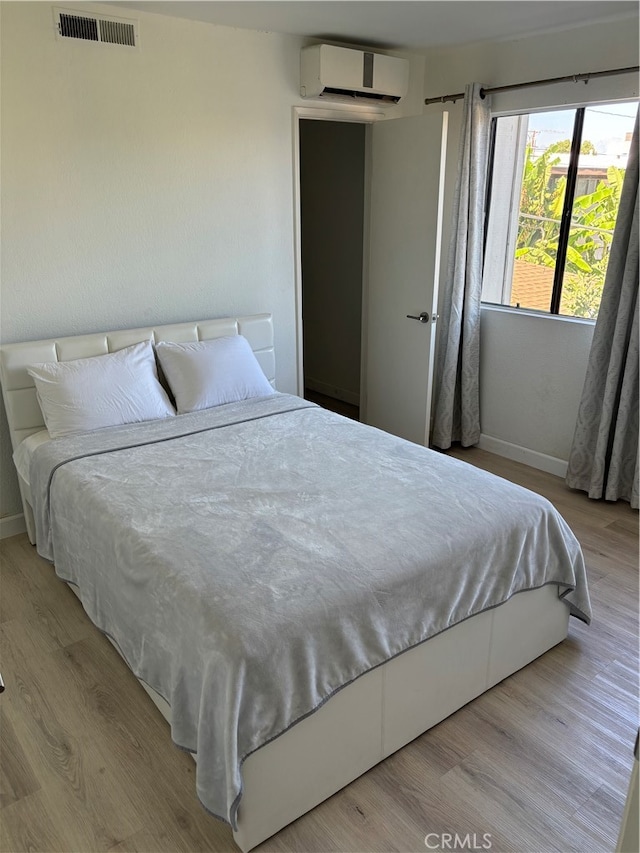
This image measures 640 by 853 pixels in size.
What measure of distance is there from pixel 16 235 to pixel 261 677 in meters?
2.49

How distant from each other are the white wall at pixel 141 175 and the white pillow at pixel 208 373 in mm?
363

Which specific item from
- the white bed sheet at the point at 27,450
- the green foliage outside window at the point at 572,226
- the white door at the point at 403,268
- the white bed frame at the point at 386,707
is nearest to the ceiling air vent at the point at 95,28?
the white door at the point at 403,268

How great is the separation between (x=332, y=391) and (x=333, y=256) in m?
1.14

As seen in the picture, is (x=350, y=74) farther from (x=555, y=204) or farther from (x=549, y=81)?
(x=555, y=204)

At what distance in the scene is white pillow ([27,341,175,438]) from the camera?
298cm

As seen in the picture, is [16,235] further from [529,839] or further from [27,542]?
[529,839]

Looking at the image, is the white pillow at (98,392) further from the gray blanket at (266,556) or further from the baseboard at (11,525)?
the baseboard at (11,525)

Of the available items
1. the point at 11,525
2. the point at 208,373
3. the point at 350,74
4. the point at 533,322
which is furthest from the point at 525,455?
the point at 11,525

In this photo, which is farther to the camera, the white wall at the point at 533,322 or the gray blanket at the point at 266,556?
the white wall at the point at 533,322

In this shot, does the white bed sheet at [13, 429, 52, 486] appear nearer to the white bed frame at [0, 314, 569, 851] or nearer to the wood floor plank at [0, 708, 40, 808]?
the wood floor plank at [0, 708, 40, 808]

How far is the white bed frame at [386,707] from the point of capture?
68.3 inches

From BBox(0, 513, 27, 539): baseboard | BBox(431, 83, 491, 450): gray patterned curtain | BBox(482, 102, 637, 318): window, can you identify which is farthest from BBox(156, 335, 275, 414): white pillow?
BBox(482, 102, 637, 318): window

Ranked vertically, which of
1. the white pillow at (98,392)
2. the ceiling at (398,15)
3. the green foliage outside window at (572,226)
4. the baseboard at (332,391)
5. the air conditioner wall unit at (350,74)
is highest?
the ceiling at (398,15)

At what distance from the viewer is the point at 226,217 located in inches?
147
